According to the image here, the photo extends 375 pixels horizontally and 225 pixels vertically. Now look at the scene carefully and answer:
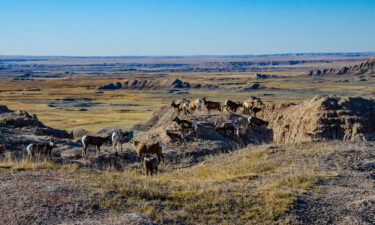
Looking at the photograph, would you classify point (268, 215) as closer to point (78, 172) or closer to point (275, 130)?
point (78, 172)

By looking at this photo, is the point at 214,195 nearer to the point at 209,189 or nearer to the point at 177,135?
the point at 209,189

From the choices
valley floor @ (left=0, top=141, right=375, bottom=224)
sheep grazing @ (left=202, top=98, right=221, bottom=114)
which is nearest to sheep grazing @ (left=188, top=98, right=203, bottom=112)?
sheep grazing @ (left=202, top=98, right=221, bottom=114)

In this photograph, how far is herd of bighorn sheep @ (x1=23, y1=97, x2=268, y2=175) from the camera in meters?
17.9

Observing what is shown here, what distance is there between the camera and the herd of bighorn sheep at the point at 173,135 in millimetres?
17859

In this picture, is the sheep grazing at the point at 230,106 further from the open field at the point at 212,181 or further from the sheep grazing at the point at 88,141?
the sheep grazing at the point at 88,141

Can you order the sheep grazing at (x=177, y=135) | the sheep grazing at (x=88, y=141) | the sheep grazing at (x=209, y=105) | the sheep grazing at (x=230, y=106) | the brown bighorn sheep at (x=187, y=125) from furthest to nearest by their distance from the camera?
1. the sheep grazing at (x=230, y=106)
2. the sheep grazing at (x=209, y=105)
3. the brown bighorn sheep at (x=187, y=125)
4. the sheep grazing at (x=177, y=135)
5. the sheep grazing at (x=88, y=141)

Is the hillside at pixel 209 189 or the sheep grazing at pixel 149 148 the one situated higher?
the hillside at pixel 209 189

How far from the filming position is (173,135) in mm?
21859

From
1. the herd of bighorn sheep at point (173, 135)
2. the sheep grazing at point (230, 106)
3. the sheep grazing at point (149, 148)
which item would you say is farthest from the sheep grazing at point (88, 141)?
the sheep grazing at point (230, 106)

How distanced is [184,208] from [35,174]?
451cm

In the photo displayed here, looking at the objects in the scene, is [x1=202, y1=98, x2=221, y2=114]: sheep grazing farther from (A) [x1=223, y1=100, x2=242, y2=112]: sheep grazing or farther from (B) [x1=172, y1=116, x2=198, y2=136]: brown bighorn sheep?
(B) [x1=172, y1=116, x2=198, y2=136]: brown bighorn sheep

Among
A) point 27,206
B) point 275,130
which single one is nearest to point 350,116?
point 275,130

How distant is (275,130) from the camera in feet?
84.0

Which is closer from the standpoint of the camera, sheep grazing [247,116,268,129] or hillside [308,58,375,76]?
sheep grazing [247,116,268,129]
